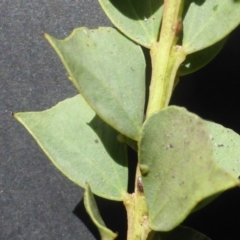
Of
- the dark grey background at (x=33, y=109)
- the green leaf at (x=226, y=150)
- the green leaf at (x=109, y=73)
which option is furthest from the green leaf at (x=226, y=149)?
the dark grey background at (x=33, y=109)

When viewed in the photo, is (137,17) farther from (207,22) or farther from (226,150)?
(226,150)

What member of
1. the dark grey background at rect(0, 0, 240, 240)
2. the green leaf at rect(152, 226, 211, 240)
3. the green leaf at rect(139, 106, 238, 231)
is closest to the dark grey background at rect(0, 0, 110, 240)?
the dark grey background at rect(0, 0, 240, 240)

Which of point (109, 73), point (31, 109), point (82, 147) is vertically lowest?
point (31, 109)

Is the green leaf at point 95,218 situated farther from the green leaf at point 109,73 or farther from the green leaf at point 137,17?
the green leaf at point 137,17

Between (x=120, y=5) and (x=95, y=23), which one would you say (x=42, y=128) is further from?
(x=95, y=23)

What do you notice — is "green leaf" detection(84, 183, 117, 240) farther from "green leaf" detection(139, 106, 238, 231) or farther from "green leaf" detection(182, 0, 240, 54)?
"green leaf" detection(182, 0, 240, 54)

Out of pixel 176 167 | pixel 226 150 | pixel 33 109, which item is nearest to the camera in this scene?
pixel 176 167

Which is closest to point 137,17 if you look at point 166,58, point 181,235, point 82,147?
point 166,58
